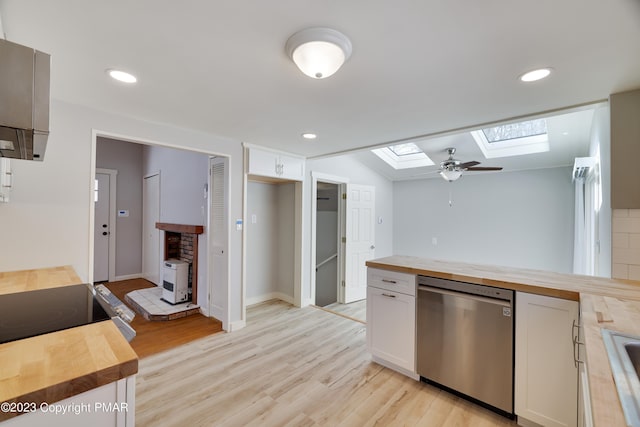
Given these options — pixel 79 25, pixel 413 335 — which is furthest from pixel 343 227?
pixel 79 25

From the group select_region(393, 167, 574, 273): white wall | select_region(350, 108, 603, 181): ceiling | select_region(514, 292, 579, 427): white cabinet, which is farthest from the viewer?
select_region(393, 167, 574, 273): white wall

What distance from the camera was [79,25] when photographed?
4.17 feet

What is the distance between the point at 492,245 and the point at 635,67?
3586mm

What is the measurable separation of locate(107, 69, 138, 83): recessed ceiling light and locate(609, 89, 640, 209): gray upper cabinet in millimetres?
3219

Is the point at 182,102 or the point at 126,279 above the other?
the point at 182,102

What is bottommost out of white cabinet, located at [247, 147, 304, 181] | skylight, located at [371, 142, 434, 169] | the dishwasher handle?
the dishwasher handle

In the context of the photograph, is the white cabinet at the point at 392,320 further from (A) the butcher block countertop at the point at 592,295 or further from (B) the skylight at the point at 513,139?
(B) the skylight at the point at 513,139

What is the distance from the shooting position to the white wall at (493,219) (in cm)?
408

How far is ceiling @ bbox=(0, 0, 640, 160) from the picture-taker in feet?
3.80

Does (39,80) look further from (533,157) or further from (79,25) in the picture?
(533,157)

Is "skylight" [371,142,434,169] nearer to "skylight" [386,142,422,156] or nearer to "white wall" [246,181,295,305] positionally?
"skylight" [386,142,422,156]

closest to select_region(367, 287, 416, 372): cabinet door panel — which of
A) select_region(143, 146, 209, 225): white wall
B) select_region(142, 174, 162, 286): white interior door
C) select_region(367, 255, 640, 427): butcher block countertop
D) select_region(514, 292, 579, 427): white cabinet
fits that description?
select_region(367, 255, 640, 427): butcher block countertop

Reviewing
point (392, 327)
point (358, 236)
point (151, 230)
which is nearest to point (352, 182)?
point (358, 236)

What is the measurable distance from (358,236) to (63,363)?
4.27m
